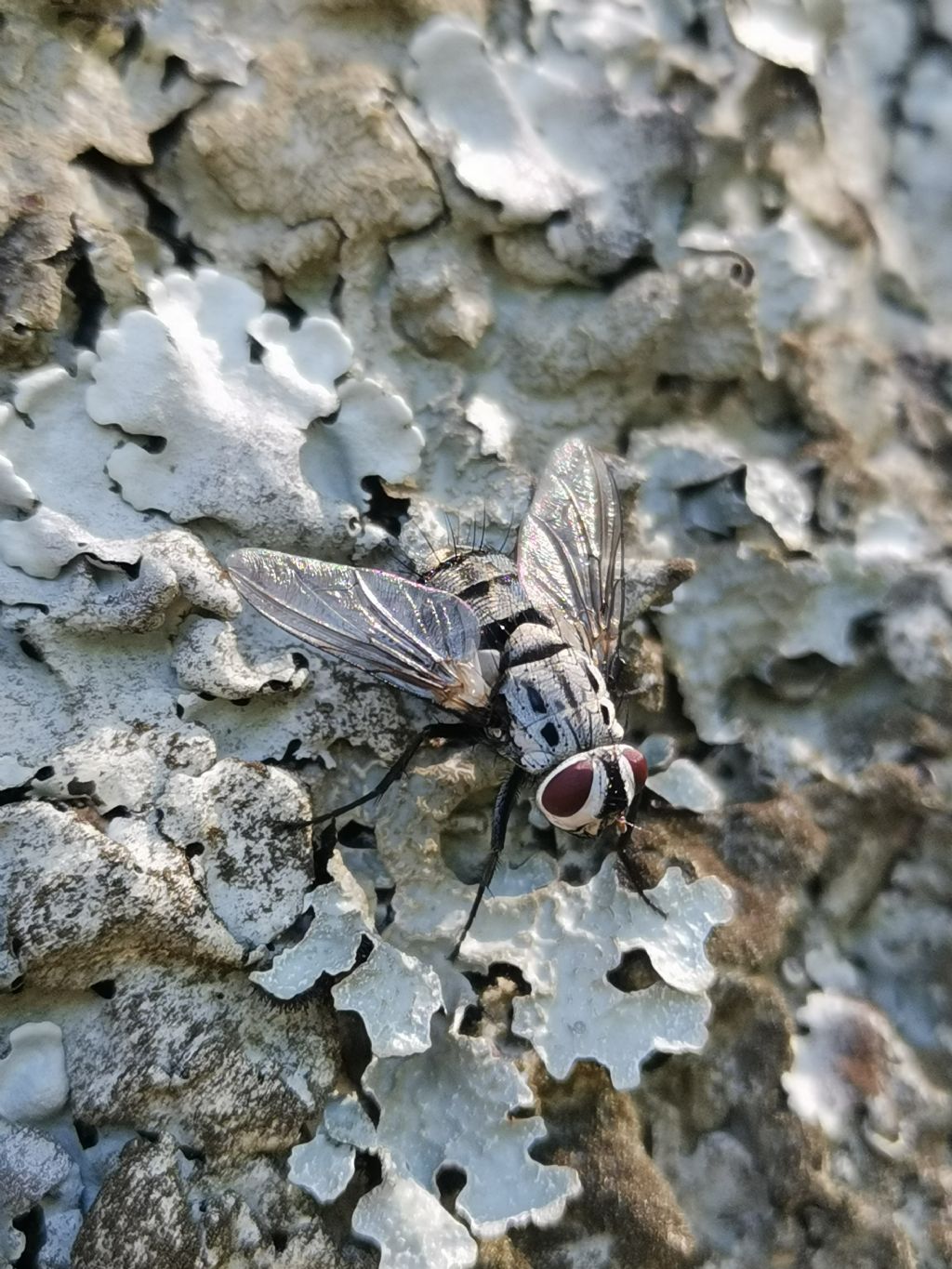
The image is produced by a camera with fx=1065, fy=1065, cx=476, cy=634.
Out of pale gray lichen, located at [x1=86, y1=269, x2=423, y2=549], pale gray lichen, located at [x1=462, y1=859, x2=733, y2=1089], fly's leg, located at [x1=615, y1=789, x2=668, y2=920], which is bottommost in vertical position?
pale gray lichen, located at [x1=462, y1=859, x2=733, y2=1089]

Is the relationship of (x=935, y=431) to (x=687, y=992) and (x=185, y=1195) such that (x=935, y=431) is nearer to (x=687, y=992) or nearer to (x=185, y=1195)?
(x=687, y=992)

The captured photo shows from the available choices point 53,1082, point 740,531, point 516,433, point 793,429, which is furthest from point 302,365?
point 53,1082

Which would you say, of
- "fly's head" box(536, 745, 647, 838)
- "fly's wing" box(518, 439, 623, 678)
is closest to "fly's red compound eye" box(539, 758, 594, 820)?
"fly's head" box(536, 745, 647, 838)

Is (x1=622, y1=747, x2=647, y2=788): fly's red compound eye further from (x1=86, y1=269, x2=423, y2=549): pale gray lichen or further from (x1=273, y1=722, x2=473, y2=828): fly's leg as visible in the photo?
(x1=86, y1=269, x2=423, y2=549): pale gray lichen

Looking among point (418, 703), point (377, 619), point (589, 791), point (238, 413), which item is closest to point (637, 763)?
point (589, 791)

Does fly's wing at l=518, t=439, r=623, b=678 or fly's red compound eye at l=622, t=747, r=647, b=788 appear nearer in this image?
fly's red compound eye at l=622, t=747, r=647, b=788

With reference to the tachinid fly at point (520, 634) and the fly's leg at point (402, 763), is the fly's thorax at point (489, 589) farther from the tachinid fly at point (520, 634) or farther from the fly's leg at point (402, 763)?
the fly's leg at point (402, 763)
